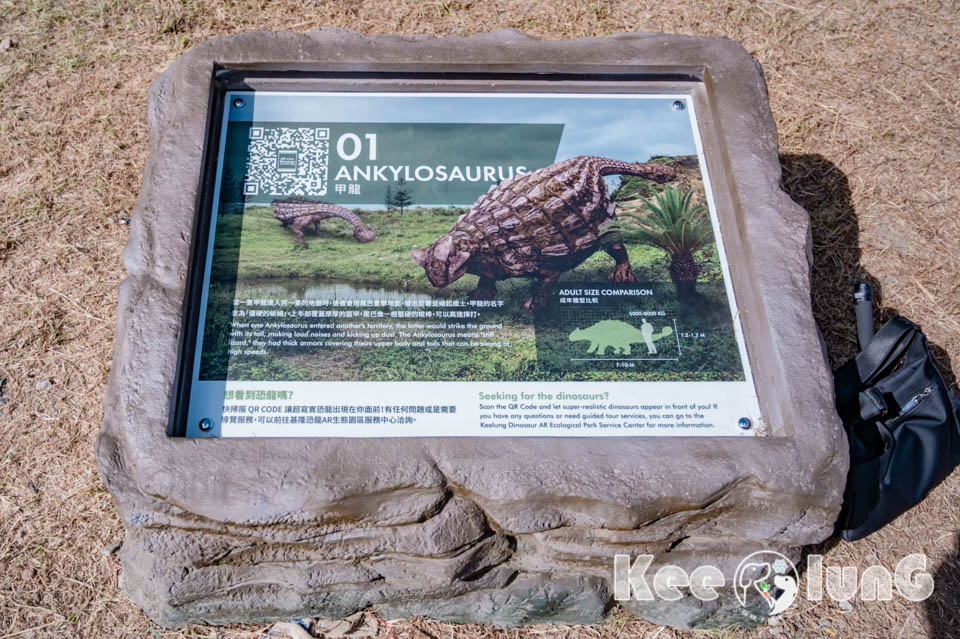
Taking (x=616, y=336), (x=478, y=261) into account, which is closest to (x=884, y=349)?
(x=616, y=336)

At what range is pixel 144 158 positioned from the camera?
3.59m

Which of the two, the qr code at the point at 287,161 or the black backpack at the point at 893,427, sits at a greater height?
→ the qr code at the point at 287,161

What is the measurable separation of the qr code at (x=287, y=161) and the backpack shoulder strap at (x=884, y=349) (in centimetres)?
218

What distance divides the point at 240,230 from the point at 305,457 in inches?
34.7

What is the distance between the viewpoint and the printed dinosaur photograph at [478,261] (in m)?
2.27

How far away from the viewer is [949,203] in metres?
3.64

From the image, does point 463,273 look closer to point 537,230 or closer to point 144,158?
point 537,230

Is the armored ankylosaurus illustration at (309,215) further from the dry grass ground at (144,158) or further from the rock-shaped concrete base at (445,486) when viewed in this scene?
the dry grass ground at (144,158)

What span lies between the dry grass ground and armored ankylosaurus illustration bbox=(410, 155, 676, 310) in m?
1.30

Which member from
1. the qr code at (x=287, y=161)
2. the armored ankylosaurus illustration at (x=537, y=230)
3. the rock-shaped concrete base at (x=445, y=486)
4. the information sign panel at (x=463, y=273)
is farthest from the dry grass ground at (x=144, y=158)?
the armored ankylosaurus illustration at (x=537, y=230)

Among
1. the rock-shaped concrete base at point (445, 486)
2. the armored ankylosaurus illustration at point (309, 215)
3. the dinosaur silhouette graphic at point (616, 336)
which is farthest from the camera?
the armored ankylosaurus illustration at point (309, 215)

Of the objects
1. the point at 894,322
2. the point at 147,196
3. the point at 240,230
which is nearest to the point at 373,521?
the point at 240,230

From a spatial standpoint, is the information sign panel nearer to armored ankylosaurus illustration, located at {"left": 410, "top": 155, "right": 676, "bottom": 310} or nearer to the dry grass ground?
armored ankylosaurus illustration, located at {"left": 410, "top": 155, "right": 676, "bottom": 310}

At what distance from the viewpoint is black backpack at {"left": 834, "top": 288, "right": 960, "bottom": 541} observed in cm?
264
